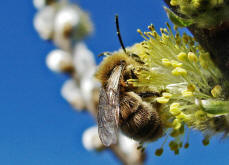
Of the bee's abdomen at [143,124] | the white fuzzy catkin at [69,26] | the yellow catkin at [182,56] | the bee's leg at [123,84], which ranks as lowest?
the bee's abdomen at [143,124]

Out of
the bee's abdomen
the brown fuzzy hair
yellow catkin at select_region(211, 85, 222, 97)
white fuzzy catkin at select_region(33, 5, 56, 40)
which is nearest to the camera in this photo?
yellow catkin at select_region(211, 85, 222, 97)

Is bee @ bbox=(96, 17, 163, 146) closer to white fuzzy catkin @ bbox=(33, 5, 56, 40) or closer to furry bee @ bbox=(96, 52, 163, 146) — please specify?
furry bee @ bbox=(96, 52, 163, 146)

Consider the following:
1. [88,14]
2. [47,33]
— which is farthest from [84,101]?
[88,14]

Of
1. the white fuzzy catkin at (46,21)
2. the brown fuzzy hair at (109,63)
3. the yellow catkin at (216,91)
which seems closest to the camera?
the yellow catkin at (216,91)

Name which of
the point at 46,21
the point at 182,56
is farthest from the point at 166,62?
the point at 46,21

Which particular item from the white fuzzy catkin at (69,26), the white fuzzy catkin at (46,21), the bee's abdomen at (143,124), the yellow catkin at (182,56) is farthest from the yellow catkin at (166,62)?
the white fuzzy catkin at (46,21)

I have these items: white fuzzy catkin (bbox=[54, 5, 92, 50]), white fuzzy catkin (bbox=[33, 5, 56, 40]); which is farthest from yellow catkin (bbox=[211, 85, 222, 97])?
white fuzzy catkin (bbox=[33, 5, 56, 40])

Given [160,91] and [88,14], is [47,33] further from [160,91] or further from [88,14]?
[160,91]

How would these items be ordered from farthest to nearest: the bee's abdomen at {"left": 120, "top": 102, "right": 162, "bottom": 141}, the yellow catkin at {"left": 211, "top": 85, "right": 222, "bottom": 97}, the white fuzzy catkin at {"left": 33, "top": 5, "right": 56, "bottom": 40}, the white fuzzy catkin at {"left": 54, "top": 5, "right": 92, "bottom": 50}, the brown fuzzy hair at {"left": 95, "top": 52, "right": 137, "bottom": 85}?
the white fuzzy catkin at {"left": 33, "top": 5, "right": 56, "bottom": 40}, the white fuzzy catkin at {"left": 54, "top": 5, "right": 92, "bottom": 50}, the brown fuzzy hair at {"left": 95, "top": 52, "right": 137, "bottom": 85}, the bee's abdomen at {"left": 120, "top": 102, "right": 162, "bottom": 141}, the yellow catkin at {"left": 211, "top": 85, "right": 222, "bottom": 97}

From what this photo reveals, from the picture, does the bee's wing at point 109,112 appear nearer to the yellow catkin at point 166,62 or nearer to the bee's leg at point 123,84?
the bee's leg at point 123,84
